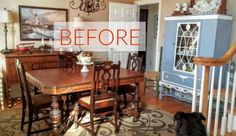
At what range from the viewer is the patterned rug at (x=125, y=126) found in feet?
9.45

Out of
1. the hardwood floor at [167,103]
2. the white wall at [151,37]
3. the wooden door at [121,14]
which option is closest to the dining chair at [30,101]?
the hardwood floor at [167,103]

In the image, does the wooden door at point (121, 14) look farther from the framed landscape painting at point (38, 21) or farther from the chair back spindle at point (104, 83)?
the chair back spindle at point (104, 83)

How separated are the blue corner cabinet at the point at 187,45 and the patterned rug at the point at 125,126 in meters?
0.81

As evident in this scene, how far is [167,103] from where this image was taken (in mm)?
4207

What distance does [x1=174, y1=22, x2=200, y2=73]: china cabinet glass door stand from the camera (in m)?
3.73

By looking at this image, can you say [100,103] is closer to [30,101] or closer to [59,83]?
[59,83]

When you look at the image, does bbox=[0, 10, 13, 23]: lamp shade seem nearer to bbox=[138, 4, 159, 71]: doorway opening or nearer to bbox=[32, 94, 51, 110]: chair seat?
bbox=[32, 94, 51, 110]: chair seat

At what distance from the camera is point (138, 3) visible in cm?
579

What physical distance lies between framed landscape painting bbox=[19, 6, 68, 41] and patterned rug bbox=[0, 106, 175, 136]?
1.74 m

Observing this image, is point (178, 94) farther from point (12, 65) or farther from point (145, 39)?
point (12, 65)

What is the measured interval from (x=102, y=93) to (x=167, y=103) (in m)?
1.86

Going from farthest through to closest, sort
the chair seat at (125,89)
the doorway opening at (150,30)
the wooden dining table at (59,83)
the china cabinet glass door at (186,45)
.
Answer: the doorway opening at (150,30) < the china cabinet glass door at (186,45) < the chair seat at (125,89) < the wooden dining table at (59,83)

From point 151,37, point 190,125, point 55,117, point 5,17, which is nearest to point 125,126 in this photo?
point 55,117

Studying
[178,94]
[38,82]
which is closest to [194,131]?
[38,82]
